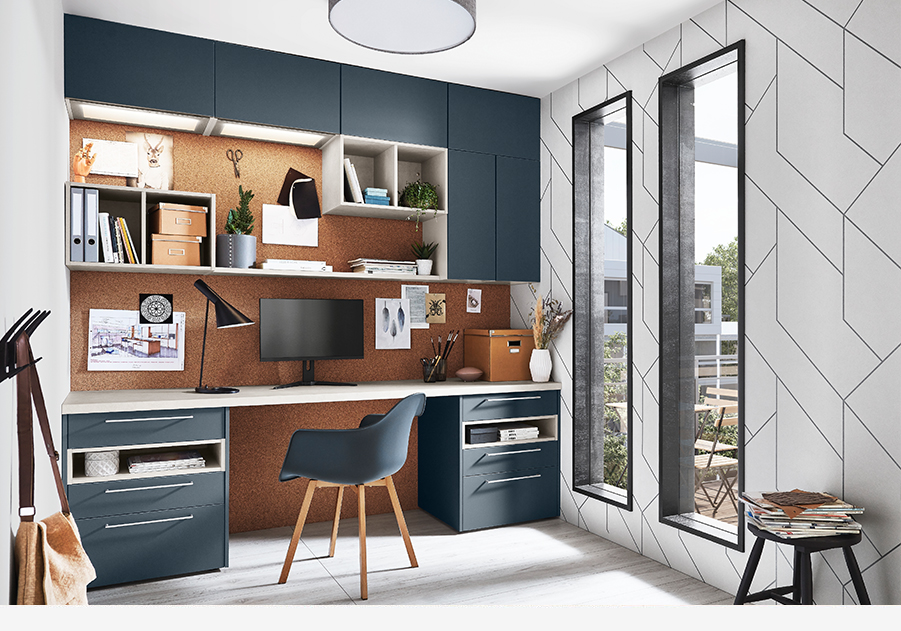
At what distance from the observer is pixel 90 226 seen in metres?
2.86

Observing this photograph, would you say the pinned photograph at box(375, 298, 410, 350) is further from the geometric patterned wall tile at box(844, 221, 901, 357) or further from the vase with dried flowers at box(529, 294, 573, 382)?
the geometric patterned wall tile at box(844, 221, 901, 357)

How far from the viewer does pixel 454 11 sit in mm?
2268

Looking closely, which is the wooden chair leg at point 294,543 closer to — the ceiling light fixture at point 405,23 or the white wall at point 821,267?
the white wall at point 821,267

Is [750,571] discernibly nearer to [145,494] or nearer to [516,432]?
[516,432]

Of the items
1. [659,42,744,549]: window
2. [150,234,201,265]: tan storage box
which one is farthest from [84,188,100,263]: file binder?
[659,42,744,549]: window

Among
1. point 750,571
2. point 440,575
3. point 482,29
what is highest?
point 482,29

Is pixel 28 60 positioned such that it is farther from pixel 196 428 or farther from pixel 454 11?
pixel 196 428

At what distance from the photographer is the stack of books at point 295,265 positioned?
3285 mm

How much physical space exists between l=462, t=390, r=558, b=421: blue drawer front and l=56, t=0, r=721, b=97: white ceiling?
1.85 m

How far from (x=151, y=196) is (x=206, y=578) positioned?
1.82m

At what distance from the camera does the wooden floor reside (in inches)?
103

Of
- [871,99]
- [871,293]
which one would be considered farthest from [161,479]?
[871,99]

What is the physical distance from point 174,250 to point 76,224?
421 mm

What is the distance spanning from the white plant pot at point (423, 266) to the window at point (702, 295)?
1.34 meters
